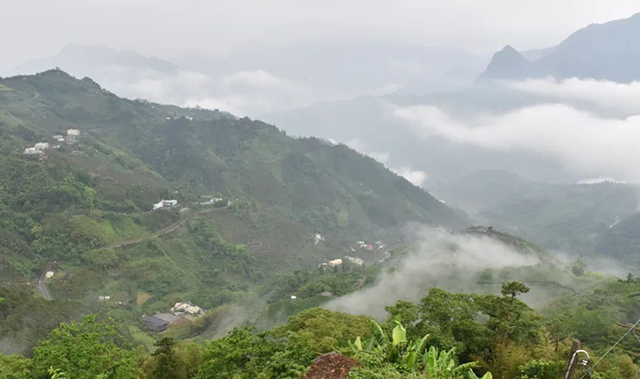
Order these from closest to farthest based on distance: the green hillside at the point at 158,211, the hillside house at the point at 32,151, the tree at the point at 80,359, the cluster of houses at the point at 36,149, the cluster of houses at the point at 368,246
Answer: the tree at the point at 80,359
the green hillside at the point at 158,211
the hillside house at the point at 32,151
the cluster of houses at the point at 36,149
the cluster of houses at the point at 368,246

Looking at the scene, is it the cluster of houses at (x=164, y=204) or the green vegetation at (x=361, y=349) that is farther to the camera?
the cluster of houses at (x=164, y=204)

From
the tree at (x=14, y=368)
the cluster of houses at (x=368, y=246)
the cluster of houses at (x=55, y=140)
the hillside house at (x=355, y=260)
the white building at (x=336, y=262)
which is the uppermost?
the tree at (x=14, y=368)

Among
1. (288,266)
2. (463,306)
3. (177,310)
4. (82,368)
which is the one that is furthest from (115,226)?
(463,306)

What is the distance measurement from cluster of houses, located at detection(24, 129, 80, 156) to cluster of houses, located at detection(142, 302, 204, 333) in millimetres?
54902

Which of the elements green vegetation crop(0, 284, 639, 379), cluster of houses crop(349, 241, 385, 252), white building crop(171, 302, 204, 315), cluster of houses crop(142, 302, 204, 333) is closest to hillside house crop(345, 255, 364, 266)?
cluster of houses crop(349, 241, 385, 252)

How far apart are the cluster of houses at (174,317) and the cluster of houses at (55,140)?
54.9 m

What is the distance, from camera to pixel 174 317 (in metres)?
69.2

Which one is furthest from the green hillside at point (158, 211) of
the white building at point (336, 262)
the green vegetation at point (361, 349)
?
the green vegetation at point (361, 349)

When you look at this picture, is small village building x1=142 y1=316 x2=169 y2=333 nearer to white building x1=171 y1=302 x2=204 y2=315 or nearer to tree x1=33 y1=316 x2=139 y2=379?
white building x1=171 y1=302 x2=204 y2=315

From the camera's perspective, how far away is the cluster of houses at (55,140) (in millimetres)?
96262

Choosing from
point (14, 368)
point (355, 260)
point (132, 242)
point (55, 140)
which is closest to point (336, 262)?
point (355, 260)

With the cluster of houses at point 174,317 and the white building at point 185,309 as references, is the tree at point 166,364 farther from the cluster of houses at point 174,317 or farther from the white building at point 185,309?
the white building at point 185,309

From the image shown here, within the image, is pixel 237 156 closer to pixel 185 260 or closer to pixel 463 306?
pixel 185 260

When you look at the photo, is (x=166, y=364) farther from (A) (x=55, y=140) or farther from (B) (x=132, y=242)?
(A) (x=55, y=140)
